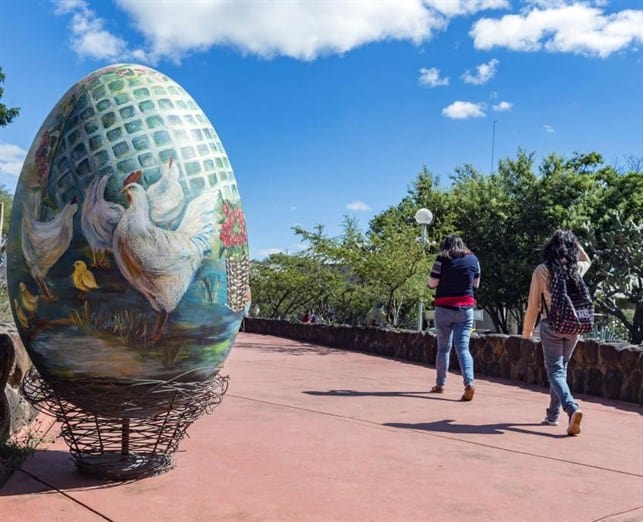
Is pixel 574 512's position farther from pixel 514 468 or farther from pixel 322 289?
pixel 322 289

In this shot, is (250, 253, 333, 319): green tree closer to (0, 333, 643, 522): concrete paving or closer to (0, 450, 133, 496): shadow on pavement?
(0, 333, 643, 522): concrete paving

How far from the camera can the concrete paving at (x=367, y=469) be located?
331cm

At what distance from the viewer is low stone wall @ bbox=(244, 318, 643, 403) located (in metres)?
7.54

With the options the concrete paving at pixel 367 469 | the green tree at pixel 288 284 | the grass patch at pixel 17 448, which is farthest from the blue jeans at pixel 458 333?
the green tree at pixel 288 284

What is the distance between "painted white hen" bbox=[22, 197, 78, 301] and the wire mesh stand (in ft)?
1.80

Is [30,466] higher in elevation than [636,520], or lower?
lower

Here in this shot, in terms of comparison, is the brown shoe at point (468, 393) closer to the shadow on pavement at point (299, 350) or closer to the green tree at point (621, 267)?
the shadow on pavement at point (299, 350)

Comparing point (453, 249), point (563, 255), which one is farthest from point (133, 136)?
point (453, 249)

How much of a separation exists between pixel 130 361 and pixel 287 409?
9.59 feet

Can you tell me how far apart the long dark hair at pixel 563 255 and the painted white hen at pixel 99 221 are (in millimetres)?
3679

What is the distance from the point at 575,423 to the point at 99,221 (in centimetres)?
390

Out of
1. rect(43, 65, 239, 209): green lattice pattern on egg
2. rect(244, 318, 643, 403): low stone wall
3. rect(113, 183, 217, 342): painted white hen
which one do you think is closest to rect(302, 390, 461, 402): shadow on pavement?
rect(244, 318, 643, 403): low stone wall

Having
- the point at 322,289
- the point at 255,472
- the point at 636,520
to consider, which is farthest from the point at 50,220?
the point at 322,289

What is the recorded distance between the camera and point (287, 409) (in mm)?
6129
